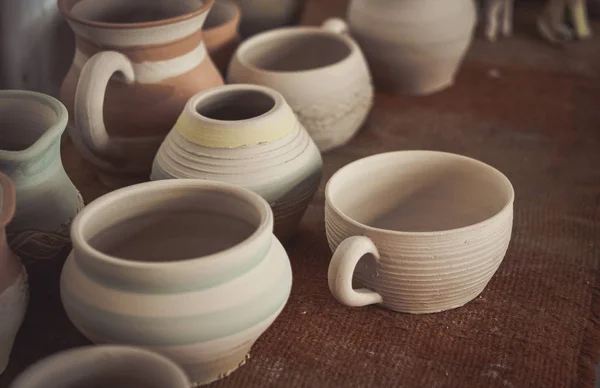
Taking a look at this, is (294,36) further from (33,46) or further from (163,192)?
(163,192)

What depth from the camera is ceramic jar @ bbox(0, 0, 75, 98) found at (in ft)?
3.47

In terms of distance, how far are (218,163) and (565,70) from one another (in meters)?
0.86

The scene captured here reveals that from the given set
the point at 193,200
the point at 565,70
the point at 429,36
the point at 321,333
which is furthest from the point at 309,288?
the point at 565,70

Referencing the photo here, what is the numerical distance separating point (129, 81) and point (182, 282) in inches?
16.4

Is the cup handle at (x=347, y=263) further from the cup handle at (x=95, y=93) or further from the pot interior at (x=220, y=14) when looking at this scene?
the pot interior at (x=220, y=14)

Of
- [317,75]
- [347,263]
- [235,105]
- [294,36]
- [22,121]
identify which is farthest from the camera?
[294,36]

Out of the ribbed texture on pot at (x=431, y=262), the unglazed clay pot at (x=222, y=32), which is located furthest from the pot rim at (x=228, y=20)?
the ribbed texture on pot at (x=431, y=262)

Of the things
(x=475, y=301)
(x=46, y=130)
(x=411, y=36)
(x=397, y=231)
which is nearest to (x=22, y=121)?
(x=46, y=130)

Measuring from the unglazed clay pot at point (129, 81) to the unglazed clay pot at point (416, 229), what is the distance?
269 millimetres

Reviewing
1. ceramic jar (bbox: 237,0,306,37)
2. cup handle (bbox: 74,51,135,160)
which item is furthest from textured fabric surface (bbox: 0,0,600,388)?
ceramic jar (bbox: 237,0,306,37)

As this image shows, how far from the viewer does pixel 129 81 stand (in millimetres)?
971

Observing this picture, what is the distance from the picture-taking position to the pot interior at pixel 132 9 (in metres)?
1.04

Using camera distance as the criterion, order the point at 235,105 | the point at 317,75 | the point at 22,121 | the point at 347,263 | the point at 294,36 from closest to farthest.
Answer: the point at 347,263 → the point at 22,121 → the point at 235,105 → the point at 317,75 → the point at 294,36

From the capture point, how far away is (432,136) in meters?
1.23
